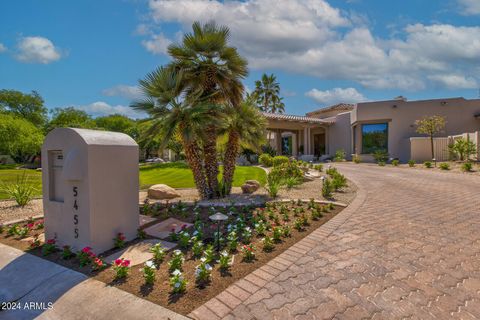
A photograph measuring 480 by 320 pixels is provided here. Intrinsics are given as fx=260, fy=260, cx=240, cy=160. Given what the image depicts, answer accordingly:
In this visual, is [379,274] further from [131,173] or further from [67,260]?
[67,260]

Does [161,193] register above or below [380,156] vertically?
below

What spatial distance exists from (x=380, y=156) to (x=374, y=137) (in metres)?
3.07

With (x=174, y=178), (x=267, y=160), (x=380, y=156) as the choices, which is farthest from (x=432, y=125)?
(x=174, y=178)

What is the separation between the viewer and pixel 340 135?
2966 cm

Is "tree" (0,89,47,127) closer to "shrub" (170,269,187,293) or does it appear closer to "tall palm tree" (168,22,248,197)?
"tall palm tree" (168,22,248,197)

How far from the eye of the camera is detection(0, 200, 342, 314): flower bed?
3.48 m

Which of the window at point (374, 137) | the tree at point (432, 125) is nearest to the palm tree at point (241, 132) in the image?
the tree at point (432, 125)

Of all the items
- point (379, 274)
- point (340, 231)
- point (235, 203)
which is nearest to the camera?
point (379, 274)

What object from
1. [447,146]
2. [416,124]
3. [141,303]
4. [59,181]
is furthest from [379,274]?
[416,124]

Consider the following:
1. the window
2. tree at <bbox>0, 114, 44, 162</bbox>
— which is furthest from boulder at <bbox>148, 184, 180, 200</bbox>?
tree at <bbox>0, 114, 44, 162</bbox>

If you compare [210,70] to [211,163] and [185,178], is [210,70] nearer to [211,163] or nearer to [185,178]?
[211,163]

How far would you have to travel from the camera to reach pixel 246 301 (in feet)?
10.7

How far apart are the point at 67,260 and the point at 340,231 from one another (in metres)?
5.31

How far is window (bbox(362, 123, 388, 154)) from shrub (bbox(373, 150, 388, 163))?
26.9 inches
